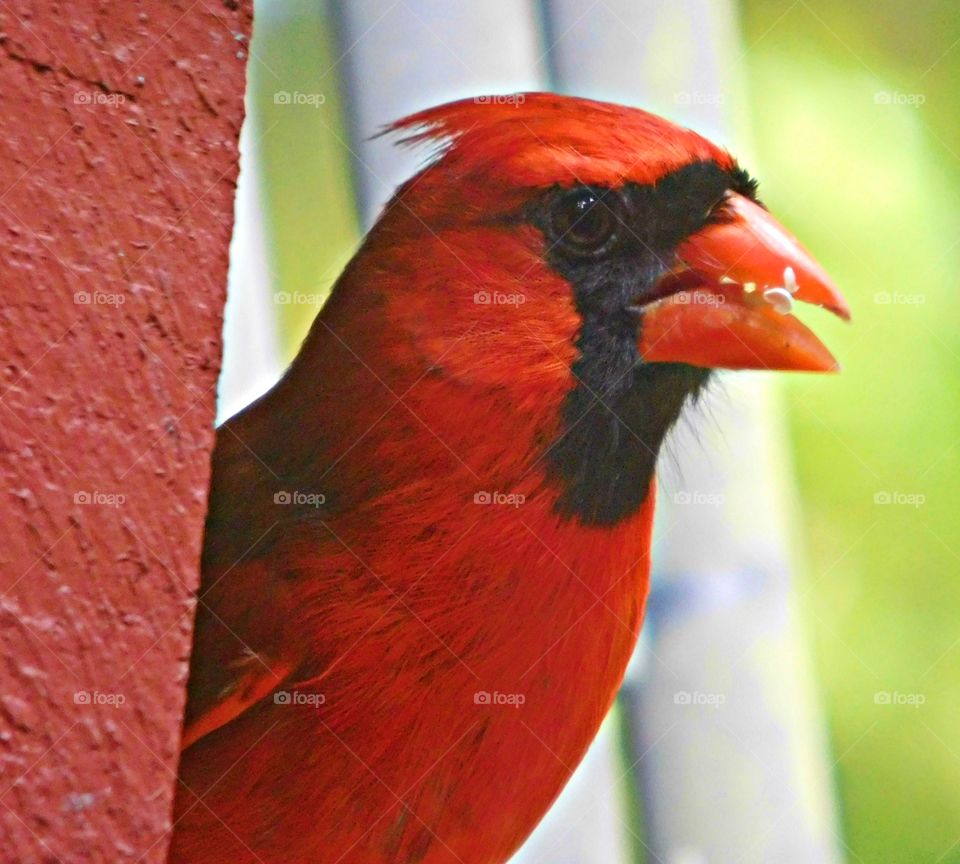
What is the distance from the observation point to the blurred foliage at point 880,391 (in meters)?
2.05

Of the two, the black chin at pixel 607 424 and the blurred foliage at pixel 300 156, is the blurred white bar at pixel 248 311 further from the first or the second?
the black chin at pixel 607 424

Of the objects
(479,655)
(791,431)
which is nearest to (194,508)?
(479,655)

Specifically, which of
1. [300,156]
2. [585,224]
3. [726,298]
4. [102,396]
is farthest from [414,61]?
[102,396]

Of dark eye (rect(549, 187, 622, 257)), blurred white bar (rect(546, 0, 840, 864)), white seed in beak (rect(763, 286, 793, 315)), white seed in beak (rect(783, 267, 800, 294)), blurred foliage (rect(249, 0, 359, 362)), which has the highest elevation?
blurred foliage (rect(249, 0, 359, 362))

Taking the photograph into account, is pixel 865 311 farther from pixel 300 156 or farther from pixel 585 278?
pixel 300 156

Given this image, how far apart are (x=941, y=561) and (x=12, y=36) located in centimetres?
191

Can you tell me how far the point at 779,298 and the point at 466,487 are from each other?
0.66 metres

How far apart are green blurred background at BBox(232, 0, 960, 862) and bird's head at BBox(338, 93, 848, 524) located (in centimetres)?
23

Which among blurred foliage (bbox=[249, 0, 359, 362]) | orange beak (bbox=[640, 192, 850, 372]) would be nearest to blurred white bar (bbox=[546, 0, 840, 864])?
orange beak (bbox=[640, 192, 850, 372])

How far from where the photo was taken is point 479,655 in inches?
68.7

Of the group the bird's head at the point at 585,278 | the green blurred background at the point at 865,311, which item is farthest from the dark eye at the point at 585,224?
the green blurred background at the point at 865,311

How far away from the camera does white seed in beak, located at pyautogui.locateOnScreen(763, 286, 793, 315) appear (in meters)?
1.87

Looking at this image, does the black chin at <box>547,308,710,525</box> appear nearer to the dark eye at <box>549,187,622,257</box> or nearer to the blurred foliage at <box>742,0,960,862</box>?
the dark eye at <box>549,187,622,257</box>

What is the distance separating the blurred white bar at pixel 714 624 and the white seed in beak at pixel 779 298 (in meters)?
0.19
